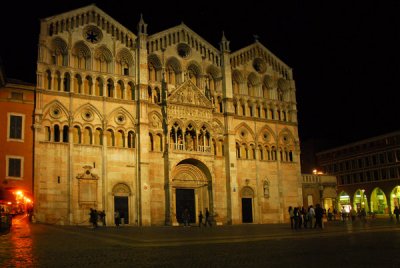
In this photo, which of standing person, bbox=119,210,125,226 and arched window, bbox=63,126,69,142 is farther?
standing person, bbox=119,210,125,226

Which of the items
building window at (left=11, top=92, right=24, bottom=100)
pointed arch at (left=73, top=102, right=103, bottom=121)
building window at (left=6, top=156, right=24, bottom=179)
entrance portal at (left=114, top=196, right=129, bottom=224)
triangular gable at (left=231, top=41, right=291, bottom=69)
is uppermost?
triangular gable at (left=231, top=41, right=291, bottom=69)

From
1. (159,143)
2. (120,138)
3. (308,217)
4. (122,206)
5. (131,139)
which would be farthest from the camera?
(159,143)

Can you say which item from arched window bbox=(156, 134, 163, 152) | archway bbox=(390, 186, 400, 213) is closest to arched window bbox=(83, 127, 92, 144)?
arched window bbox=(156, 134, 163, 152)

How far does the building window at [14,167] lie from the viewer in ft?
127

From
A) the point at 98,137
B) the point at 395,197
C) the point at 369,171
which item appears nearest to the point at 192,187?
the point at 98,137

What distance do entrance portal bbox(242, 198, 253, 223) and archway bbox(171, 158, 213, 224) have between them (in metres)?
4.63

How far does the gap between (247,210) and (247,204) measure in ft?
2.21

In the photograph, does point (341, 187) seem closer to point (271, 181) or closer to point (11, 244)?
point (271, 181)

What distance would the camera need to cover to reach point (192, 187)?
155 ft

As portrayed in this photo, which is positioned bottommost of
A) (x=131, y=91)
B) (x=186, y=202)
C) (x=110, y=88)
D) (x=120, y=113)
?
(x=186, y=202)

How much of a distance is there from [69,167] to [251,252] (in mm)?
26712

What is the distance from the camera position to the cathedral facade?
40.6 meters

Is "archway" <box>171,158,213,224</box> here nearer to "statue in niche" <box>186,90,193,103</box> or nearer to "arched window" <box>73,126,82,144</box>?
"statue in niche" <box>186,90,193,103</box>

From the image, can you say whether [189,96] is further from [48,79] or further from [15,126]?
[15,126]
